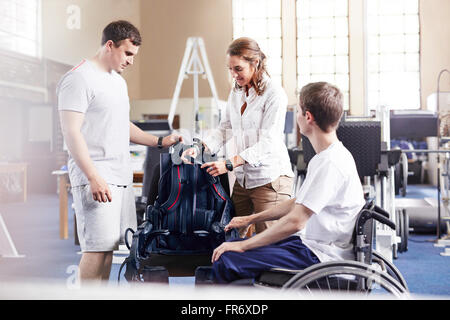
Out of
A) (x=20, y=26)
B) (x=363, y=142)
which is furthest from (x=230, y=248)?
(x=363, y=142)

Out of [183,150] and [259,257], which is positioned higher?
[183,150]

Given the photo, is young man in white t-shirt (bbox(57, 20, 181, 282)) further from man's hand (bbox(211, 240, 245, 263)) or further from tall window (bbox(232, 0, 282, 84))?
tall window (bbox(232, 0, 282, 84))

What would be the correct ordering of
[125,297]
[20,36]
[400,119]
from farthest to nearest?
[400,119] < [20,36] < [125,297]

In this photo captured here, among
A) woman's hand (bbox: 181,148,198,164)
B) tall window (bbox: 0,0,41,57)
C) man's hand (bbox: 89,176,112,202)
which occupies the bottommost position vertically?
man's hand (bbox: 89,176,112,202)

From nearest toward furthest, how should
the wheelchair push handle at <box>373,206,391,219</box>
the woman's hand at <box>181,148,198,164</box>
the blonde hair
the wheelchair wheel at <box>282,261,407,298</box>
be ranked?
the wheelchair wheel at <box>282,261,407,298</box>, the wheelchair push handle at <box>373,206,391,219</box>, the blonde hair, the woman's hand at <box>181,148,198,164</box>

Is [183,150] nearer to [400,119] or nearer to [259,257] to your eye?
[259,257]

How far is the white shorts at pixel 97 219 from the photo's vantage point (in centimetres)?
163

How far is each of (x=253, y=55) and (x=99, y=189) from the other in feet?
2.20

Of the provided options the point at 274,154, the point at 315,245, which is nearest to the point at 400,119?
the point at 274,154

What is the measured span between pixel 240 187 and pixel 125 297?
0.72m

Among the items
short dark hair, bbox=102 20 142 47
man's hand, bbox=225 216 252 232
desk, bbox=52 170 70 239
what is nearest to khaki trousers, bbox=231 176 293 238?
man's hand, bbox=225 216 252 232

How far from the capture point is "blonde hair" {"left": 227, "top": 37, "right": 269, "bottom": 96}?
1.73 m

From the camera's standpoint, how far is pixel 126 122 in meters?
1.68

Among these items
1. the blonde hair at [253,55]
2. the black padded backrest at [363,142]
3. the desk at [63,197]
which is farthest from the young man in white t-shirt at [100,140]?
the desk at [63,197]
